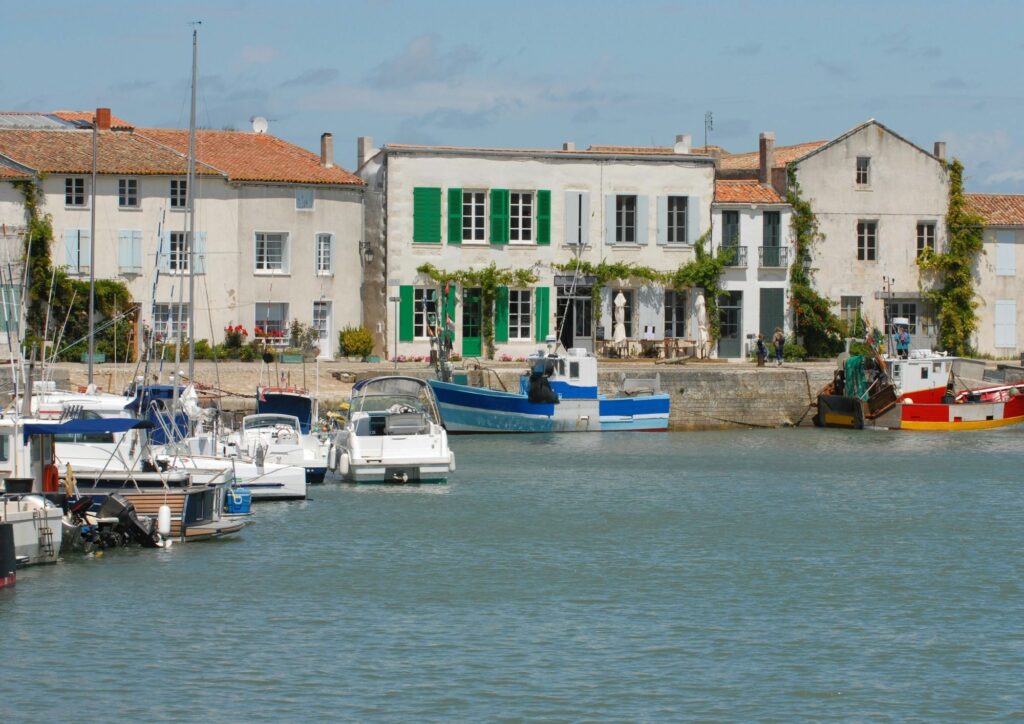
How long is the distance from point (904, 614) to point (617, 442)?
23.0m

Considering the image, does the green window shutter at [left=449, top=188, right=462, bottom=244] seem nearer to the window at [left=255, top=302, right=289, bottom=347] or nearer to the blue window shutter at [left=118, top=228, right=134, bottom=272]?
the window at [left=255, top=302, right=289, bottom=347]

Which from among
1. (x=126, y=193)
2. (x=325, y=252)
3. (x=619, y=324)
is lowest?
(x=619, y=324)

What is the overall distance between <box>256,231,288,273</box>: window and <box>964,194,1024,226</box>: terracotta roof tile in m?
23.5

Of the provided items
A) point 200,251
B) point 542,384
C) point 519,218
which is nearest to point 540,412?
point 542,384

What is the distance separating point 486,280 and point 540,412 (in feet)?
20.6

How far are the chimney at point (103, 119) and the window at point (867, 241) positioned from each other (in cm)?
2439

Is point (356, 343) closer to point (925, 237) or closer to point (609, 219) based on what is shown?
point (609, 219)

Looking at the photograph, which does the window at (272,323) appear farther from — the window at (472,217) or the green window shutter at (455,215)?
the window at (472,217)

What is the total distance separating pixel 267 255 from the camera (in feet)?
164

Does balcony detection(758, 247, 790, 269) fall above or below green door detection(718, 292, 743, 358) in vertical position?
above

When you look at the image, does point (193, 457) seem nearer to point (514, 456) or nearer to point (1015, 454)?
point (514, 456)

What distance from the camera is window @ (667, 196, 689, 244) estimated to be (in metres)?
54.0

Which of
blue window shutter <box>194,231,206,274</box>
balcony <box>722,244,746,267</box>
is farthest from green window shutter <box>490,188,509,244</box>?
blue window shutter <box>194,231,206,274</box>

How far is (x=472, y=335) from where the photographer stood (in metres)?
51.7
